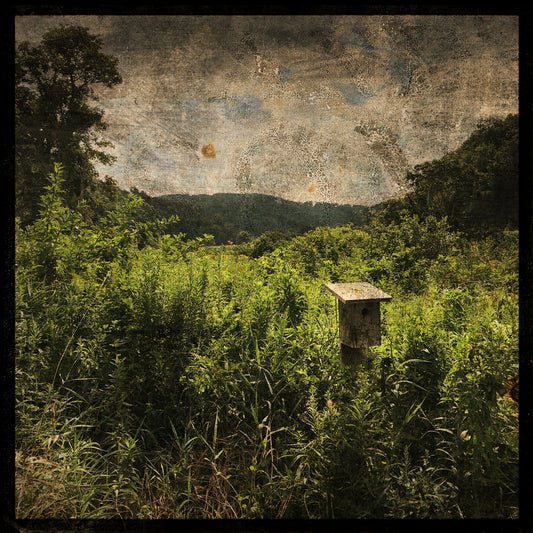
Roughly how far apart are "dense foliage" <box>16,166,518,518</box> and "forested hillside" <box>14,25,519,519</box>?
13 mm

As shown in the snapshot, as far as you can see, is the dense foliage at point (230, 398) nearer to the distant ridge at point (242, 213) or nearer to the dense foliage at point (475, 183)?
the distant ridge at point (242, 213)

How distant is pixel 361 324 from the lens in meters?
1.78

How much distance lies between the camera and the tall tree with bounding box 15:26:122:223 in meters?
2.55

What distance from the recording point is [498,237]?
335cm

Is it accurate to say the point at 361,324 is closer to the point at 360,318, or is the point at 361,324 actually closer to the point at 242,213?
the point at 360,318

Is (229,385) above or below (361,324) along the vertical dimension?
below

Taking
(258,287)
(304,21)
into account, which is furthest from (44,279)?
(304,21)

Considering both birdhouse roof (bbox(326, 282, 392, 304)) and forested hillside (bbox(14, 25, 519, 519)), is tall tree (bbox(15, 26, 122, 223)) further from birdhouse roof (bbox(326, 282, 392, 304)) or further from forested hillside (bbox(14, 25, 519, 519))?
birdhouse roof (bbox(326, 282, 392, 304))

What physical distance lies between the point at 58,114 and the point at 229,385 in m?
3.10

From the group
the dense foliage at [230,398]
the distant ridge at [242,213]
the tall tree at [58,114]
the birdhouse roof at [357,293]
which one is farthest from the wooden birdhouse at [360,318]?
the tall tree at [58,114]

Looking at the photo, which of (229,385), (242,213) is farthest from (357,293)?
(242,213)

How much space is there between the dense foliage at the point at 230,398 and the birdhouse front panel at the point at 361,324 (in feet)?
0.59

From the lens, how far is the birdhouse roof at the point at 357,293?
175 cm
